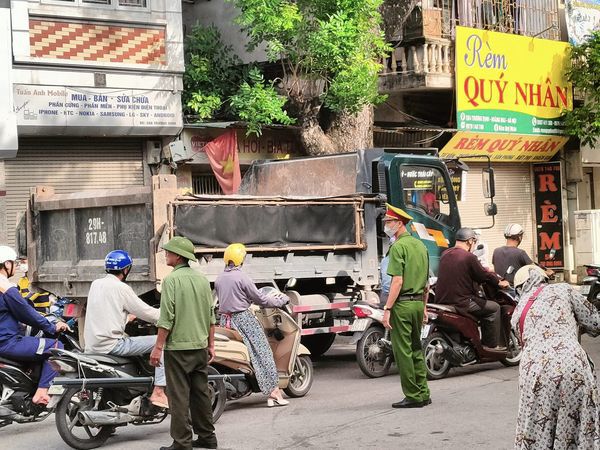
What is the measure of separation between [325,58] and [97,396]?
9935mm

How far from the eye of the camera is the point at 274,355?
1026 centimetres

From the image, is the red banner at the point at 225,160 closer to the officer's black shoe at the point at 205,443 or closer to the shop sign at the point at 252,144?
the shop sign at the point at 252,144

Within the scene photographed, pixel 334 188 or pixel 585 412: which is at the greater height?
pixel 334 188

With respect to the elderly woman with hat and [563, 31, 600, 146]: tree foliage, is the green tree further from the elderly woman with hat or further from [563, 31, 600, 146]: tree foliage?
the elderly woman with hat

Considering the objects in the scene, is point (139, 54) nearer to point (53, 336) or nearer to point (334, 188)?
point (334, 188)

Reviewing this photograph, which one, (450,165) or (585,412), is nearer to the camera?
(585,412)

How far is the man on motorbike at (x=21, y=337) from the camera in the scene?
8.54m

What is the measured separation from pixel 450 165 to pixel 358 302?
2.82 metres

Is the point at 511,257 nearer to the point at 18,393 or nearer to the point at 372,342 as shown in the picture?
the point at 372,342

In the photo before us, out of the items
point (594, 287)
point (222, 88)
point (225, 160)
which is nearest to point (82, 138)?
point (225, 160)

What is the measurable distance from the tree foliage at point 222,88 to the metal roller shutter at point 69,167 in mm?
1404

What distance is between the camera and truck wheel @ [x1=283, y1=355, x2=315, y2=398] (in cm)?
1049

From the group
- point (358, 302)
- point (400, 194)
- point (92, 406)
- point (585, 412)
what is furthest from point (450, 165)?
point (585, 412)

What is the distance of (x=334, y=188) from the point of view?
1332 centimetres
